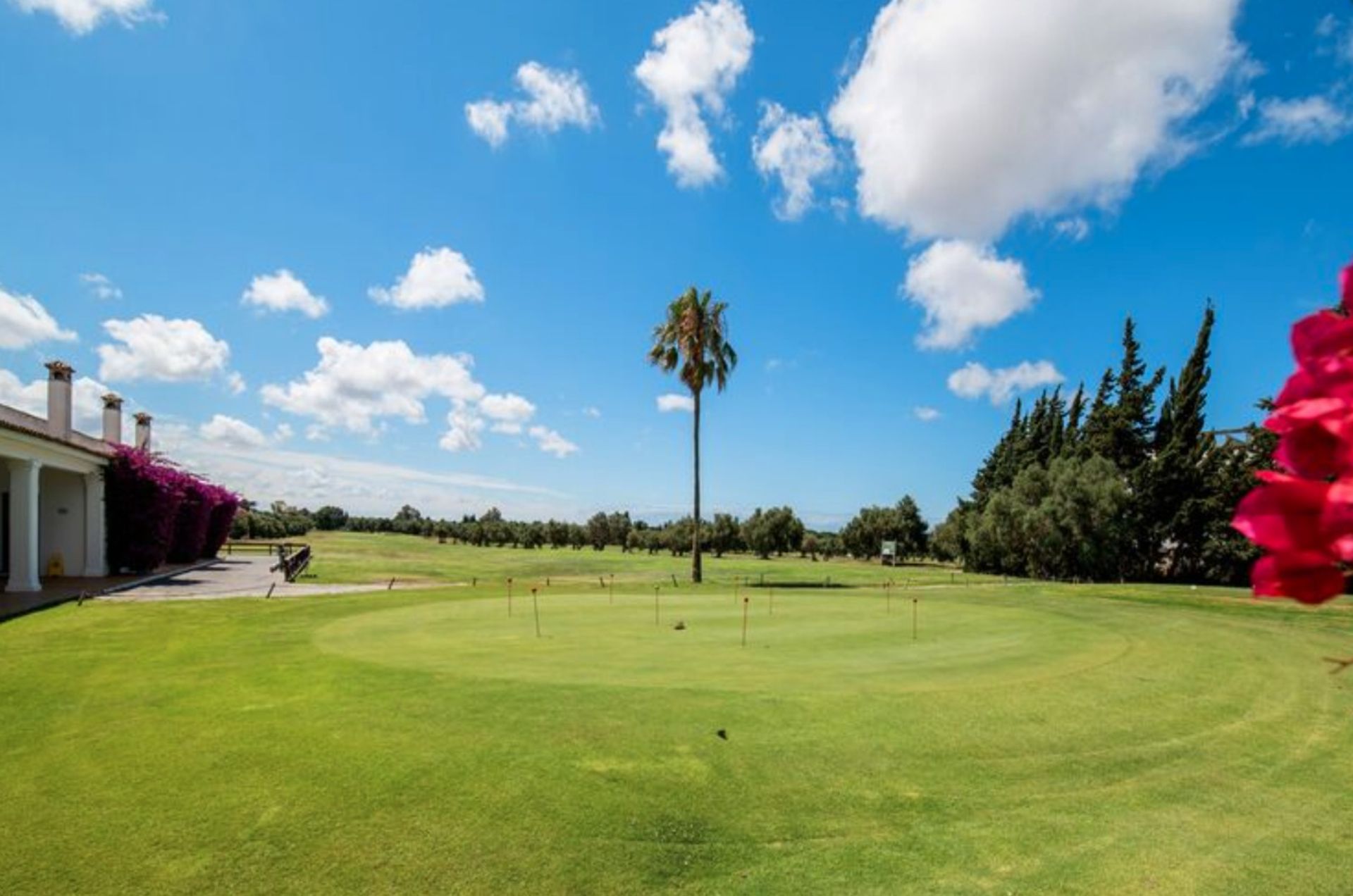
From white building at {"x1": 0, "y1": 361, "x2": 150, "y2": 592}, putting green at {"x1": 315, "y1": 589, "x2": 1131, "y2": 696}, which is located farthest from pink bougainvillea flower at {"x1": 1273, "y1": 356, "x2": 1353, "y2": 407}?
white building at {"x1": 0, "y1": 361, "x2": 150, "y2": 592}

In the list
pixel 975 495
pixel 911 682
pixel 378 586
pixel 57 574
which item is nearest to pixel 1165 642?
pixel 911 682

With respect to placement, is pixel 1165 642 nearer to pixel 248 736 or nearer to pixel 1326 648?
pixel 1326 648

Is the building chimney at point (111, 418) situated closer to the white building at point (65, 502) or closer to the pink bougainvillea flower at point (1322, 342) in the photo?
the white building at point (65, 502)

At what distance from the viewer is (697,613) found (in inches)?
739

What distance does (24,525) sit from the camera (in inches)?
905

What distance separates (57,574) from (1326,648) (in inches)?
1579

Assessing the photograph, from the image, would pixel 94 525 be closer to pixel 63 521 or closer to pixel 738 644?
pixel 63 521

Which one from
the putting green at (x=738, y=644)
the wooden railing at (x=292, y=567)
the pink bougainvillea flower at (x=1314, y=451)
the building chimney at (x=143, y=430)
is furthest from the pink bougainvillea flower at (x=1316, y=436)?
the building chimney at (x=143, y=430)

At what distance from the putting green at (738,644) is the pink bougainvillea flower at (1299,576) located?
9126mm

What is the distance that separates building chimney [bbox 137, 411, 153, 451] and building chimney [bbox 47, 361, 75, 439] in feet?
39.3

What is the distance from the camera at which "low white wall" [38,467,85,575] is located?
2831 centimetres

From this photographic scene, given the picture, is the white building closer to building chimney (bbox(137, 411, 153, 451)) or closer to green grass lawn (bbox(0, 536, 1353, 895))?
building chimney (bbox(137, 411, 153, 451))

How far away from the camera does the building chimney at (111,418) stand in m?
34.2

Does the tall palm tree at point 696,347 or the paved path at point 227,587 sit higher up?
the tall palm tree at point 696,347
